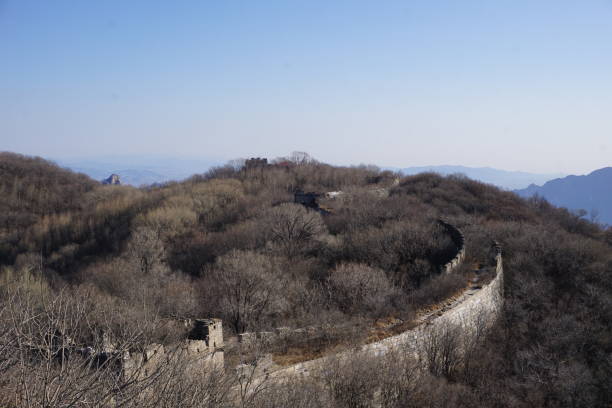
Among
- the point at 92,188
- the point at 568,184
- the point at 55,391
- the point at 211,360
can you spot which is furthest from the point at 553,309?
the point at 568,184

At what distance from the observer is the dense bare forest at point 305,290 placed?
663 cm

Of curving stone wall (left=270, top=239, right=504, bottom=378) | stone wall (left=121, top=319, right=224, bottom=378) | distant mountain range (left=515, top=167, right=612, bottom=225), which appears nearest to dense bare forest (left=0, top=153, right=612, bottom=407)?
stone wall (left=121, top=319, right=224, bottom=378)

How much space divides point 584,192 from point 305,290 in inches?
4809

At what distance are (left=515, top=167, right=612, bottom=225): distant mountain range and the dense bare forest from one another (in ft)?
268

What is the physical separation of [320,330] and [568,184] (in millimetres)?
132517

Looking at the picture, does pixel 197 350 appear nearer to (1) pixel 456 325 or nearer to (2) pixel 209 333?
(2) pixel 209 333

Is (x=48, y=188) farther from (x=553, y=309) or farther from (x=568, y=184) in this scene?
(x=568, y=184)

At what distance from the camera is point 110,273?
2131 centimetres

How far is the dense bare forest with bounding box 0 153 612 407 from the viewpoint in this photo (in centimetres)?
663

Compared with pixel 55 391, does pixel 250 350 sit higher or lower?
lower

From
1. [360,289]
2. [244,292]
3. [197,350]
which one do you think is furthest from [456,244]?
[197,350]

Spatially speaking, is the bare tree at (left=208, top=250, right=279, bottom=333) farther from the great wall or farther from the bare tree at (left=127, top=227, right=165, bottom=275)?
the bare tree at (left=127, top=227, right=165, bottom=275)

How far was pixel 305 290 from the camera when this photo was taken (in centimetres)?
1720

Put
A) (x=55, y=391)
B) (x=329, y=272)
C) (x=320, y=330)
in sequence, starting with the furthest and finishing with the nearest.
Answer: (x=329, y=272), (x=320, y=330), (x=55, y=391)
